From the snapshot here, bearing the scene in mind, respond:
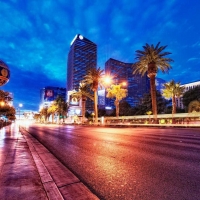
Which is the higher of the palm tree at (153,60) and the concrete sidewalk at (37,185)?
the palm tree at (153,60)

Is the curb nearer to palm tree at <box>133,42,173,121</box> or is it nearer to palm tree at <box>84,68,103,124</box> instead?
palm tree at <box>133,42,173,121</box>

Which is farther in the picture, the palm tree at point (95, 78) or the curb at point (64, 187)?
the palm tree at point (95, 78)

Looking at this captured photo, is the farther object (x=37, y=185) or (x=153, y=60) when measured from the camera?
(x=153, y=60)

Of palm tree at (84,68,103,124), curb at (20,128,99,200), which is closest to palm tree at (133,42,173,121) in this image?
palm tree at (84,68,103,124)

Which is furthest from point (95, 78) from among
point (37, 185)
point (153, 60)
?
point (37, 185)

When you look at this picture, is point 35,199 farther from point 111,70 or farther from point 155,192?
point 111,70

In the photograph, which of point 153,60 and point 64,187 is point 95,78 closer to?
point 153,60

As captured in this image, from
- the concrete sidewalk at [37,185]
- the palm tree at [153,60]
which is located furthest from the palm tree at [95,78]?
the concrete sidewalk at [37,185]

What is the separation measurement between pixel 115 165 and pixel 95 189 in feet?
5.74

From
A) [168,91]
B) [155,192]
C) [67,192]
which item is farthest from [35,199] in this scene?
[168,91]

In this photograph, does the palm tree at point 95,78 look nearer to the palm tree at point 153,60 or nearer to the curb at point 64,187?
the palm tree at point 153,60

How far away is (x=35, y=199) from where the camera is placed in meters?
3.02

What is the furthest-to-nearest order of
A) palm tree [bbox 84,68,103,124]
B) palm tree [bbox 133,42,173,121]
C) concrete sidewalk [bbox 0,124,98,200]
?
palm tree [bbox 84,68,103,124]
palm tree [bbox 133,42,173,121]
concrete sidewalk [bbox 0,124,98,200]

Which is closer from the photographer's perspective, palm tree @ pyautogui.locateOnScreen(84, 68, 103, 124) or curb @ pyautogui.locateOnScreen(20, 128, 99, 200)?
curb @ pyautogui.locateOnScreen(20, 128, 99, 200)
